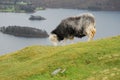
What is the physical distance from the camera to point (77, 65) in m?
23.0

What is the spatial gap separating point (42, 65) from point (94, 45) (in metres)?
4.10

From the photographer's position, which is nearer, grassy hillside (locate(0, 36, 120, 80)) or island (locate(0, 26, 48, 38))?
grassy hillside (locate(0, 36, 120, 80))

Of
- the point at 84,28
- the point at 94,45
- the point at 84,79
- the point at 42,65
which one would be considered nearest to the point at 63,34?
the point at 84,28

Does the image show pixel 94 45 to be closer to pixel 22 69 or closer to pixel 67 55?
pixel 67 55

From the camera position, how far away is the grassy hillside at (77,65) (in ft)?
70.7

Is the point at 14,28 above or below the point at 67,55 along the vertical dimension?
below

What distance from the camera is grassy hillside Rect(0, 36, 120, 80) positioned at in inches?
849

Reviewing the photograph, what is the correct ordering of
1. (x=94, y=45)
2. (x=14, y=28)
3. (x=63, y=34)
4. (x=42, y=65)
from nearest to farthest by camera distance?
(x=42, y=65), (x=94, y=45), (x=63, y=34), (x=14, y=28)

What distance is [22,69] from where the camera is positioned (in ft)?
81.1

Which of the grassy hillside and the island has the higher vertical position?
the grassy hillside

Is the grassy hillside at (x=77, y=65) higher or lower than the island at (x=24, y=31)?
higher

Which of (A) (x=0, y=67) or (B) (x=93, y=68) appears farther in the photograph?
(A) (x=0, y=67)

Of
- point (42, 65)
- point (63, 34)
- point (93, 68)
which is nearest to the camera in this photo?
point (93, 68)

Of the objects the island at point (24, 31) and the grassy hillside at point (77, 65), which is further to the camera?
the island at point (24, 31)
